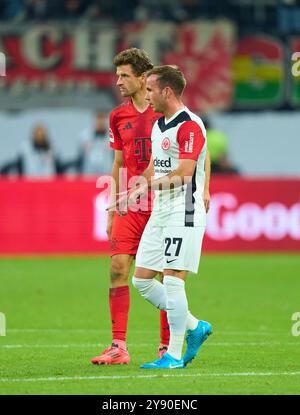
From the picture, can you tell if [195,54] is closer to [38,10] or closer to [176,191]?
[38,10]

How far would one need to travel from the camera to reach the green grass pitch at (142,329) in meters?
8.53

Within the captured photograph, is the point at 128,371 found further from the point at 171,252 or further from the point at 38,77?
the point at 38,77

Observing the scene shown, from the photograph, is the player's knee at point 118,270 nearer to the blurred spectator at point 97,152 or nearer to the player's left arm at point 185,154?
the player's left arm at point 185,154

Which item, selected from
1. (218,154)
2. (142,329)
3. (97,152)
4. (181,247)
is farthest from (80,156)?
(181,247)

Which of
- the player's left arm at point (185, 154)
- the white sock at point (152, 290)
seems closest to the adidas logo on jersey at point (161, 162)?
the player's left arm at point (185, 154)

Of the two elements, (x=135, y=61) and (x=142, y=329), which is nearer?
(x=135, y=61)

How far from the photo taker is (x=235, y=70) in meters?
29.5

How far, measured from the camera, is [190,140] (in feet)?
30.1

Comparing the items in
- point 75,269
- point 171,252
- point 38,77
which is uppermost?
point 38,77

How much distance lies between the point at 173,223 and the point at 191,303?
20.2ft

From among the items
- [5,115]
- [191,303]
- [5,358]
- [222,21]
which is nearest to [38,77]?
[5,115]

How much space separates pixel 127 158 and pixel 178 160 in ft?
3.36

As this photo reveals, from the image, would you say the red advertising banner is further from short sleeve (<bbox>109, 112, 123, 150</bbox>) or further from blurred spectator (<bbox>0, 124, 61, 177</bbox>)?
short sleeve (<bbox>109, 112, 123, 150</bbox>)

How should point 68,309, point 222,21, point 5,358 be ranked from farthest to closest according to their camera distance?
point 222,21, point 68,309, point 5,358
